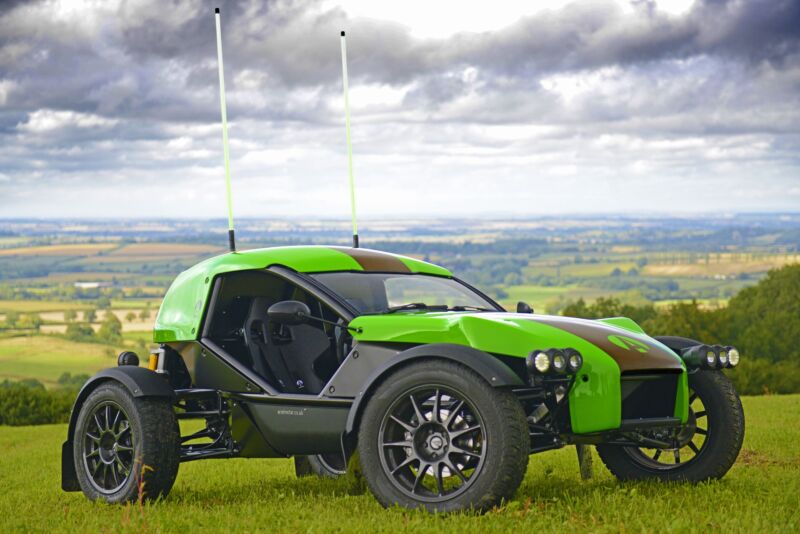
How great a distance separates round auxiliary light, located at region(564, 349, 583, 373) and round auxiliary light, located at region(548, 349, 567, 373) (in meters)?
0.06

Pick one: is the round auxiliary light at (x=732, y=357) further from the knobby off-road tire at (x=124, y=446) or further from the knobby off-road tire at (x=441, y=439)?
the knobby off-road tire at (x=124, y=446)

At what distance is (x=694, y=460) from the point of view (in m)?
9.20

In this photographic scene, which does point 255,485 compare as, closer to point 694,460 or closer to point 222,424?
point 222,424

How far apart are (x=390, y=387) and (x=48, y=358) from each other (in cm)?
10868

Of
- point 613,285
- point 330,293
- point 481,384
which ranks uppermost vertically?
point 330,293

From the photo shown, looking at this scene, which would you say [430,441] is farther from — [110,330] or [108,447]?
[110,330]

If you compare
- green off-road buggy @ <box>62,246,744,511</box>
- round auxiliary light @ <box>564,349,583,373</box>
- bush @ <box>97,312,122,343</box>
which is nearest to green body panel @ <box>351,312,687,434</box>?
green off-road buggy @ <box>62,246,744,511</box>

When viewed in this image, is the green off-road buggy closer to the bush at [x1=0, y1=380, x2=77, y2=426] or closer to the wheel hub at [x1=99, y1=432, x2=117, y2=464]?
the wheel hub at [x1=99, y1=432, x2=117, y2=464]

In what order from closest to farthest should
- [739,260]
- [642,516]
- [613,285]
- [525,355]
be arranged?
[642,516], [525,355], [613,285], [739,260]

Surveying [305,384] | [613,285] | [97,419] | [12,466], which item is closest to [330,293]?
[305,384]

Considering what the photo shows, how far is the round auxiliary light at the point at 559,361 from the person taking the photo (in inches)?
289

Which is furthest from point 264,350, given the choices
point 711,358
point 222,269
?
point 711,358

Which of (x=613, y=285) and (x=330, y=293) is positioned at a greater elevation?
(x=330, y=293)

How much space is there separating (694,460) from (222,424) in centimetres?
383
